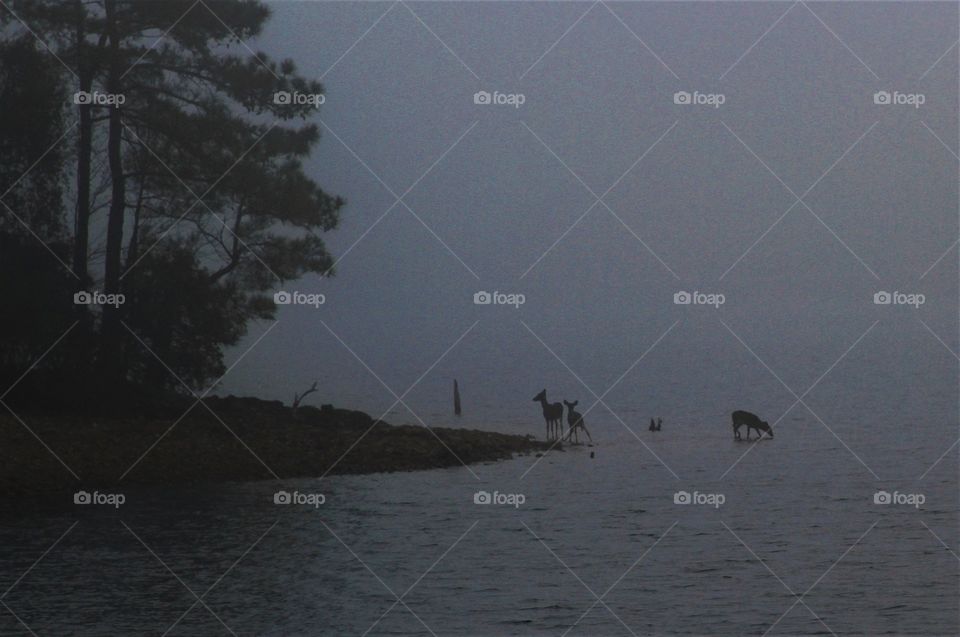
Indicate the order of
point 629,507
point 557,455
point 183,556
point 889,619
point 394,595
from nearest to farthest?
point 889,619, point 394,595, point 183,556, point 629,507, point 557,455

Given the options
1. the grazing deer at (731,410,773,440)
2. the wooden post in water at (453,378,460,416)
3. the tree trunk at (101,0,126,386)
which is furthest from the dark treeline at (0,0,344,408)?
the grazing deer at (731,410,773,440)

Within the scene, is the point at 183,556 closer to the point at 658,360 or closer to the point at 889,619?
the point at 889,619

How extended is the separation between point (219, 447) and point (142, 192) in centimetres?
461

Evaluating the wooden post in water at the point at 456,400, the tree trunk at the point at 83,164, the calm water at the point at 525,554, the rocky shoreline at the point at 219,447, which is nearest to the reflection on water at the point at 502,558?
the calm water at the point at 525,554

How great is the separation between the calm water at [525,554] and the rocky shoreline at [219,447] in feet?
2.45

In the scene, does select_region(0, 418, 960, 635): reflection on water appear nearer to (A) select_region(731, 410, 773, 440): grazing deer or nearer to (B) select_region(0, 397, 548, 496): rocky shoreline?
(B) select_region(0, 397, 548, 496): rocky shoreline

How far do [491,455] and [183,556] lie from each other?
827 cm

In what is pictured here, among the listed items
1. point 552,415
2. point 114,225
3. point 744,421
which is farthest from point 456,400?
point 114,225

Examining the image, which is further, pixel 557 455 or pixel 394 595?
pixel 557 455

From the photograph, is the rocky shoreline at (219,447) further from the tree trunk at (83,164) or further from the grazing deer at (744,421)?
the grazing deer at (744,421)

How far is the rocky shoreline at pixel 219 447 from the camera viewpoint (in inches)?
794

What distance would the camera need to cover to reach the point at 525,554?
16750mm

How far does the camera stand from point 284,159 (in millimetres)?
22906

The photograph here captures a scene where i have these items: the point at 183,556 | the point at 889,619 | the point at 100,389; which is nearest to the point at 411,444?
the point at 100,389
